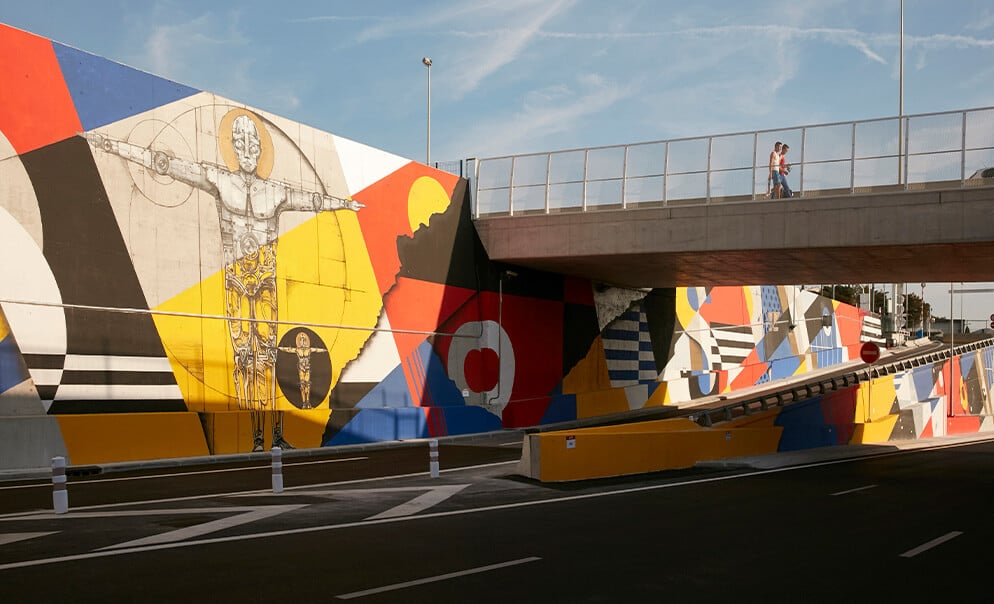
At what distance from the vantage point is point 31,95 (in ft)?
69.1

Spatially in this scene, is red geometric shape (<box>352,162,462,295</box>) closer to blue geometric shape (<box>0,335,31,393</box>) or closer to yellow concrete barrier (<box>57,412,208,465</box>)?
yellow concrete barrier (<box>57,412,208,465</box>)

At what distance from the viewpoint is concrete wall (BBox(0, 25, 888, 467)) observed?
20922mm

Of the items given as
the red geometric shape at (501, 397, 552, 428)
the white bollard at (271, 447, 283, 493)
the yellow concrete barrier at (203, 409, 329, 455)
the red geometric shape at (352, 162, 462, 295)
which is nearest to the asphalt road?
the white bollard at (271, 447, 283, 493)

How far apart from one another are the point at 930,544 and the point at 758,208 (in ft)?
66.4

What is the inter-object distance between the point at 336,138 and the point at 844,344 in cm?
5862

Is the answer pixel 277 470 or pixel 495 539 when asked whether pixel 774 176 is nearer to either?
pixel 277 470

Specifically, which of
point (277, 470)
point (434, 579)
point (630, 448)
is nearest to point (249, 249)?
point (277, 470)

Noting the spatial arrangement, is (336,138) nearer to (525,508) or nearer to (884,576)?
(525,508)

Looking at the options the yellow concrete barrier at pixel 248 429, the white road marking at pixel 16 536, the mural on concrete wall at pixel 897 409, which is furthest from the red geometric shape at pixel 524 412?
the white road marking at pixel 16 536

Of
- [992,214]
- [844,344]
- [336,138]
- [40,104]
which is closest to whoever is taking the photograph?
[40,104]

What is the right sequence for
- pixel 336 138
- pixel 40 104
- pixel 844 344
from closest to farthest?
pixel 40 104 → pixel 336 138 → pixel 844 344

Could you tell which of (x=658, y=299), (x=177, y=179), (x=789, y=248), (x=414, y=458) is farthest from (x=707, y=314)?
(x=177, y=179)

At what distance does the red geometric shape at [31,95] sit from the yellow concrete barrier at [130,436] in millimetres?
6137

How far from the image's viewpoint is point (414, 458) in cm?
2522
